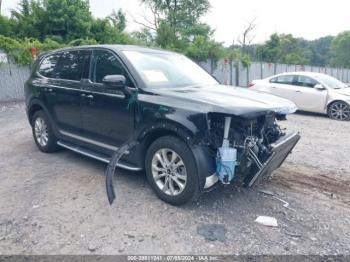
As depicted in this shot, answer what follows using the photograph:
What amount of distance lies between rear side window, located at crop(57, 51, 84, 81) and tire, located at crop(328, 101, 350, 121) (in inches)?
327

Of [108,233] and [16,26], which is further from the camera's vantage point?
[16,26]

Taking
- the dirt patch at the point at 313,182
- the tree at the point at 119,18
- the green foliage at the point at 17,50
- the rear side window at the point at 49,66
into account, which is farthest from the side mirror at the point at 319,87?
the tree at the point at 119,18

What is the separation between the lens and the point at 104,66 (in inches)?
185

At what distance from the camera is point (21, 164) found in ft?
18.1

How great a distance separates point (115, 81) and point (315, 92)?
841cm

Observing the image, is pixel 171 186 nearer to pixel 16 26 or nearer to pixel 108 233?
pixel 108 233

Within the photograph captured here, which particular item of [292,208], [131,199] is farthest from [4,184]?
[292,208]

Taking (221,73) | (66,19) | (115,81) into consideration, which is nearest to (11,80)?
(66,19)

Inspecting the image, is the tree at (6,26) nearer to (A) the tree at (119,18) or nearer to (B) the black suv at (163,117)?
(A) the tree at (119,18)

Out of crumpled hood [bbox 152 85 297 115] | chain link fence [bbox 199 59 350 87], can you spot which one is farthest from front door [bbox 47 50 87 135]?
chain link fence [bbox 199 59 350 87]

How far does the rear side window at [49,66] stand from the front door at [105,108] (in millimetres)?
1178

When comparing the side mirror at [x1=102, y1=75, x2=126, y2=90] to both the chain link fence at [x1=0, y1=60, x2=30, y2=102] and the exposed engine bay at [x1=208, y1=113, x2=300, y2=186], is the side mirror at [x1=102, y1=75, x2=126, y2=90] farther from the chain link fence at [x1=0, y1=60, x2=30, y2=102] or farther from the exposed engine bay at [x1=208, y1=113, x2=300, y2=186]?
the chain link fence at [x1=0, y1=60, x2=30, y2=102]

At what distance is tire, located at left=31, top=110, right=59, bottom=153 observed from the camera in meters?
5.81

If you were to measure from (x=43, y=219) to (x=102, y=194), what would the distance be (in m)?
0.83
